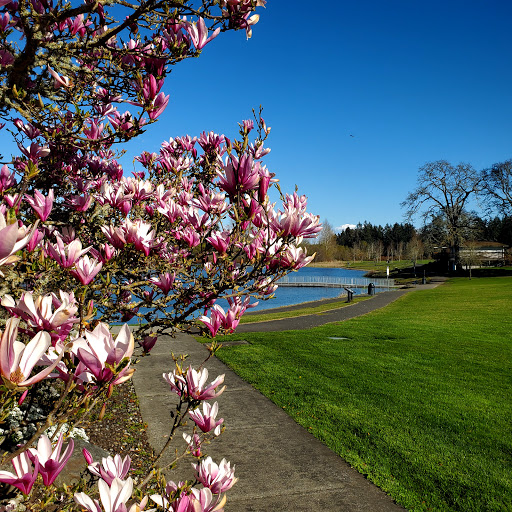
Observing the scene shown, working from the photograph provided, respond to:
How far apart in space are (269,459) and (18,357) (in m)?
4.14

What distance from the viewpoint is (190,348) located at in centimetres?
1010

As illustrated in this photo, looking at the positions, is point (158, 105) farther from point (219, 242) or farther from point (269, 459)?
point (269, 459)

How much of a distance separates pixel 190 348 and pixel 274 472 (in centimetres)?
622

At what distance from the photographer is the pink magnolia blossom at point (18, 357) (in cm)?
81

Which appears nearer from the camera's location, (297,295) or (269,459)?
(269,459)

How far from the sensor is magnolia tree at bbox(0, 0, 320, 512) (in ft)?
3.79

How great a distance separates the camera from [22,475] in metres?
1.16

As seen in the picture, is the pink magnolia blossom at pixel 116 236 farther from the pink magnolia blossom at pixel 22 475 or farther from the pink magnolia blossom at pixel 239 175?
the pink magnolia blossom at pixel 22 475

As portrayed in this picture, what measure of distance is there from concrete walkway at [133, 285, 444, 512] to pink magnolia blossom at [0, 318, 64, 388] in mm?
3259

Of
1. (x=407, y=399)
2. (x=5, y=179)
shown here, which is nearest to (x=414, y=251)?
(x=407, y=399)

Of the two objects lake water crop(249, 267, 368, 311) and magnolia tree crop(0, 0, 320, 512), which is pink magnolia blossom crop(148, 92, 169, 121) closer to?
magnolia tree crop(0, 0, 320, 512)

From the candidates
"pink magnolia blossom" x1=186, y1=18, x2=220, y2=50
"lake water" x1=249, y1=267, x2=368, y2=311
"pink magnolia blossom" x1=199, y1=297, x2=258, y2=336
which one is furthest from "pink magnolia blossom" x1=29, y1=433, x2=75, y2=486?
"lake water" x1=249, y1=267, x2=368, y2=311

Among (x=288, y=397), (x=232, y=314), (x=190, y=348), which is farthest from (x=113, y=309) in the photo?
(x=190, y=348)

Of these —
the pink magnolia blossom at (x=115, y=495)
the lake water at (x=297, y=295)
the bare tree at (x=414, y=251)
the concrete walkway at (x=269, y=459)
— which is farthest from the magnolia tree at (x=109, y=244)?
the bare tree at (x=414, y=251)
